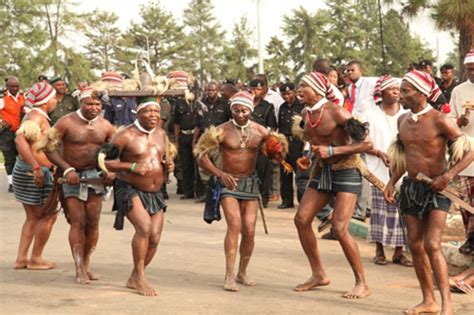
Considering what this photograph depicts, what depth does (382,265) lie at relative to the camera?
9.23 m

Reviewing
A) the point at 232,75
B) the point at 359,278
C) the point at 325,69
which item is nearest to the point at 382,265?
the point at 359,278

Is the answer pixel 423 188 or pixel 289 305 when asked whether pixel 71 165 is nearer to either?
pixel 289 305

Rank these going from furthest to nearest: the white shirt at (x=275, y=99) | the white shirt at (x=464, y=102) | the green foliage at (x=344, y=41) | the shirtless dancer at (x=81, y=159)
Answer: the green foliage at (x=344, y=41)
the white shirt at (x=275, y=99)
the white shirt at (x=464, y=102)
the shirtless dancer at (x=81, y=159)

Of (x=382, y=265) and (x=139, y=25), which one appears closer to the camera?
(x=382, y=265)

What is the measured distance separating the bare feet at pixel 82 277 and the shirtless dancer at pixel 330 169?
2.02 metres

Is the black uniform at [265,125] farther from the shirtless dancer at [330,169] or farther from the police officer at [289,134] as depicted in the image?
the shirtless dancer at [330,169]

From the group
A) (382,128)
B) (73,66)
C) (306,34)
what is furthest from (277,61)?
(382,128)

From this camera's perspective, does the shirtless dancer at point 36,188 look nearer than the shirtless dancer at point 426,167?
No

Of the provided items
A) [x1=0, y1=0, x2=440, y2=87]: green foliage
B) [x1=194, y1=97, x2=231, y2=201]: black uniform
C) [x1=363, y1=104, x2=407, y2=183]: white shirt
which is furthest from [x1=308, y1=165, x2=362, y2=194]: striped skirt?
[x1=0, y1=0, x2=440, y2=87]: green foliage

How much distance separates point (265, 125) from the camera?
46.4 feet

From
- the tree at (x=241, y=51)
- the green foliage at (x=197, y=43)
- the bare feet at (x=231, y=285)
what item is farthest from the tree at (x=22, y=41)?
the bare feet at (x=231, y=285)

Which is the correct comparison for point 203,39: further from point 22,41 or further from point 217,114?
point 217,114

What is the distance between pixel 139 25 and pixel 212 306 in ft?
214

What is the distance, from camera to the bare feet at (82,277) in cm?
823
